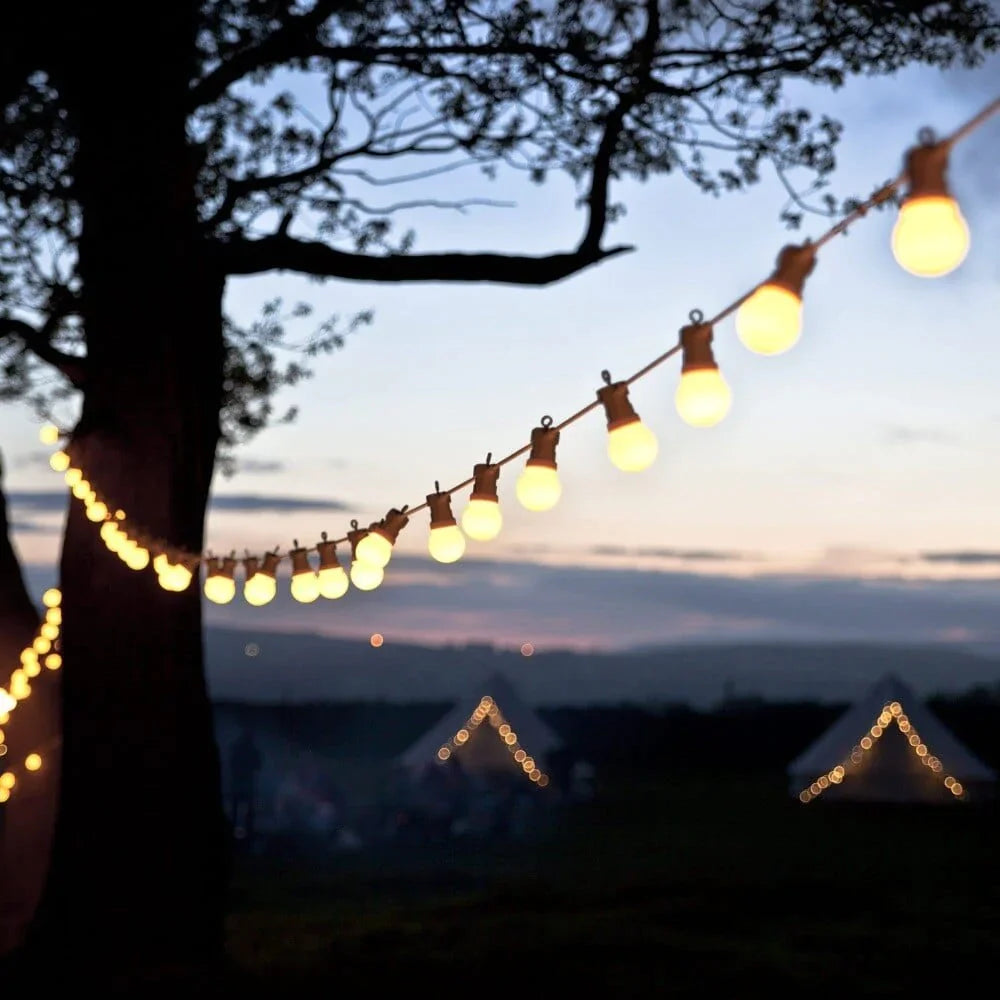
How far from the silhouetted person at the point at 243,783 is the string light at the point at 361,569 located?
8.98m

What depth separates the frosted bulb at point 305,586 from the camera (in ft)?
17.4

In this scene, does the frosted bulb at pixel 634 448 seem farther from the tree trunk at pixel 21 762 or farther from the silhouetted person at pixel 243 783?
the silhouetted person at pixel 243 783

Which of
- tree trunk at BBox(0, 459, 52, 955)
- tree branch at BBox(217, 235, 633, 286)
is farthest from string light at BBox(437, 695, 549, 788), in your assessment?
tree branch at BBox(217, 235, 633, 286)

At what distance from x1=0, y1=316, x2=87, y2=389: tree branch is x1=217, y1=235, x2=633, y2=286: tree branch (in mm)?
854

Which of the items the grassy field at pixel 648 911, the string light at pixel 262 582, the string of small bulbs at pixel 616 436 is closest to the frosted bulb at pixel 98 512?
the string of small bulbs at pixel 616 436

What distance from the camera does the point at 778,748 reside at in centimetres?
2342

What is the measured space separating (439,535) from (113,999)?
9.20 ft

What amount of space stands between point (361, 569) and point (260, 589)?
924mm

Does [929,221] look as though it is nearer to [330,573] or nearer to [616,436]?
[616,436]

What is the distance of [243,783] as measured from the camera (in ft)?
43.8

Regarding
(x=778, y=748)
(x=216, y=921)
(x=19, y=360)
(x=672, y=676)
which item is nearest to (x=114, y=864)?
(x=216, y=921)

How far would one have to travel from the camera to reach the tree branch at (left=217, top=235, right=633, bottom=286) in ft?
20.1

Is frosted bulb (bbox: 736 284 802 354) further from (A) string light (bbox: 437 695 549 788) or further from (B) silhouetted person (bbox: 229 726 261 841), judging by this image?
(A) string light (bbox: 437 695 549 788)

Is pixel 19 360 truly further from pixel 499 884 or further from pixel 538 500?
pixel 538 500
